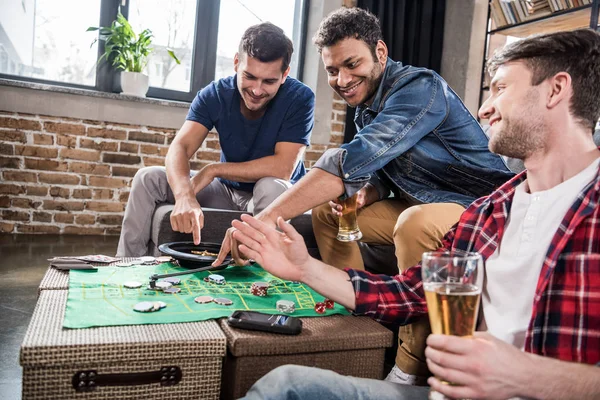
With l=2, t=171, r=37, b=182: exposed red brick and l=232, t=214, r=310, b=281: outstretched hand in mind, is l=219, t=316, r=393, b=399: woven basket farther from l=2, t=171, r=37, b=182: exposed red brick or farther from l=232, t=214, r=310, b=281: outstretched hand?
l=2, t=171, r=37, b=182: exposed red brick

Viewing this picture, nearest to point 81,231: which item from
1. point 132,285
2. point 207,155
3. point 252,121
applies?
point 207,155

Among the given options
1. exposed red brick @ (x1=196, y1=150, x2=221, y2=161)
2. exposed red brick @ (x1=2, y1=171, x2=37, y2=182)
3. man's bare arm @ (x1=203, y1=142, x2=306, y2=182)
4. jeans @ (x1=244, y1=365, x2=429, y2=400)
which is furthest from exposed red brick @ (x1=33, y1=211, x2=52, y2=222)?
jeans @ (x1=244, y1=365, x2=429, y2=400)

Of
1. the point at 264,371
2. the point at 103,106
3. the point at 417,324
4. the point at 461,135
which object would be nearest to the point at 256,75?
the point at 461,135

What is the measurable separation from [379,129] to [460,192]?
436mm

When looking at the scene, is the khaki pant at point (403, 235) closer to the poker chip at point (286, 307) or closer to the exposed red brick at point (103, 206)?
the poker chip at point (286, 307)

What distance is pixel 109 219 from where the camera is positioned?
4.16 meters

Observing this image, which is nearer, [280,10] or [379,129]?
[379,129]

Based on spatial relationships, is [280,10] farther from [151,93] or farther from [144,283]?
[144,283]

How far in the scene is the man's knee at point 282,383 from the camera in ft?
2.76

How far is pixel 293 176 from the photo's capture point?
283cm

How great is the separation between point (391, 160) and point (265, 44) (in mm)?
849

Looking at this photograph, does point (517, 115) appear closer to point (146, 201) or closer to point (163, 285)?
point (163, 285)

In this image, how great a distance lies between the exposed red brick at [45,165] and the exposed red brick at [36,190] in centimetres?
14

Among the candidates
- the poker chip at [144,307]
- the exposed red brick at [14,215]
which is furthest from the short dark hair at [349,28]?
the exposed red brick at [14,215]
